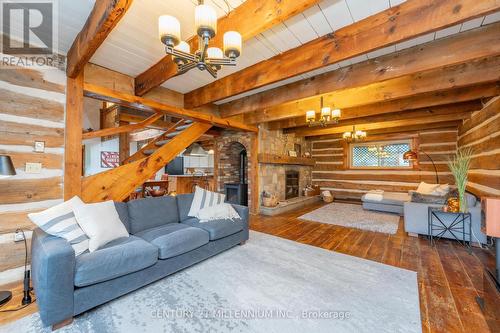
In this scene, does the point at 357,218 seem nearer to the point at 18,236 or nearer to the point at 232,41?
the point at 232,41

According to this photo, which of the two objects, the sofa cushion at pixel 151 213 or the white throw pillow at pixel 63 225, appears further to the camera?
the sofa cushion at pixel 151 213

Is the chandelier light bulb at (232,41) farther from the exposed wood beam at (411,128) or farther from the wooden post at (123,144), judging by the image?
the exposed wood beam at (411,128)

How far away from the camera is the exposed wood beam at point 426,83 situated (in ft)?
8.58

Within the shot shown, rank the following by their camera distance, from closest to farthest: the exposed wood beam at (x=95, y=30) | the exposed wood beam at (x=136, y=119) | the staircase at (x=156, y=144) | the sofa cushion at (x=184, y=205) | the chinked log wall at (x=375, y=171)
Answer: the exposed wood beam at (x=95, y=30) → the sofa cushion at (x=184, y=205) → the staircase at (x=156, y=144) → the exposed wood beam at (x=136, y=119) → the chinked log wall at (x=375, y=171)

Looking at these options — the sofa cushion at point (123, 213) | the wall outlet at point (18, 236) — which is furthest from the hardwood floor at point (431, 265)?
the sofa cushion at point (123, 213)

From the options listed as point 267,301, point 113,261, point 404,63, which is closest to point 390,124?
point 404,63

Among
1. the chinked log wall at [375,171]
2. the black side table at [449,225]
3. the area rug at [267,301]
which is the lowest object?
the area rug at [267,301]

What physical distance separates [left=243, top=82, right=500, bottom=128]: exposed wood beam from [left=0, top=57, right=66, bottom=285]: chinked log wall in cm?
346

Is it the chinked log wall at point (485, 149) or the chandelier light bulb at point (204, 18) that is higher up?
the chandelier light bulb at point (204, 18)

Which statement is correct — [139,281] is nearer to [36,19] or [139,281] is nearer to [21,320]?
[21,320]

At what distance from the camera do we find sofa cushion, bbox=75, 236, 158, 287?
1.72m

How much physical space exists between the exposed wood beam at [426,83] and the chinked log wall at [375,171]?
4029mm

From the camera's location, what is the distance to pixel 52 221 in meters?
1.92

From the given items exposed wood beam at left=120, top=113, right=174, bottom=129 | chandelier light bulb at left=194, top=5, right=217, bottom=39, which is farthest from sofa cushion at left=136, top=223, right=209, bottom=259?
exposed wood beam at left=120, top=113, right=174, bottom=129
